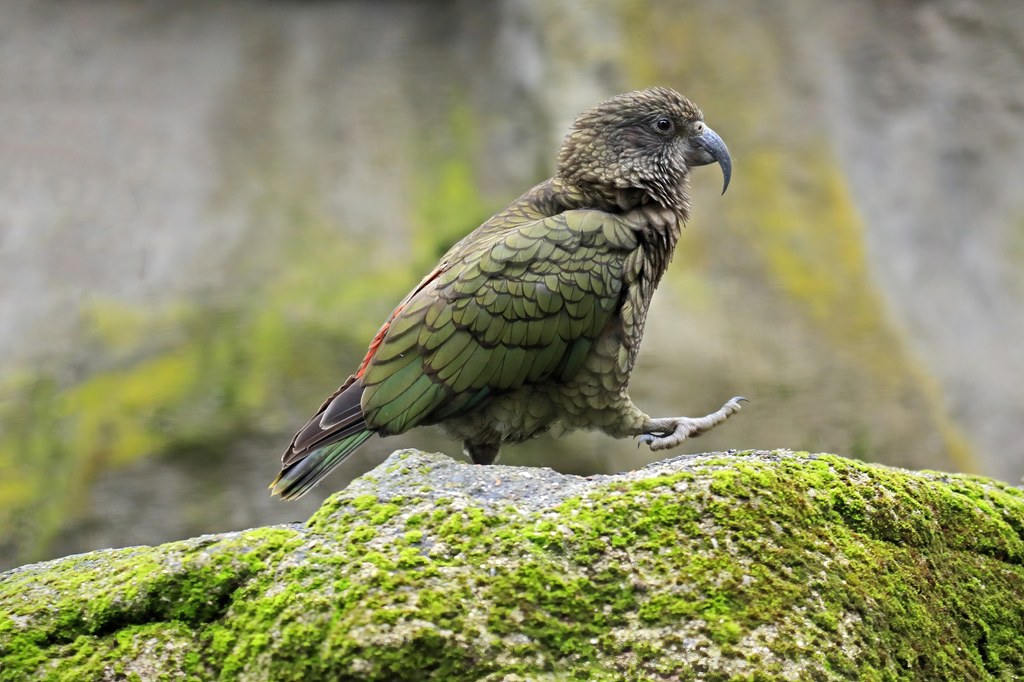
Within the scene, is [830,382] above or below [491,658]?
above

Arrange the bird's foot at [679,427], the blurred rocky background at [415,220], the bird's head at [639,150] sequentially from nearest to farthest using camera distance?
the bird's foot at [679,427]
the bird's head at [639,150]
the blurred rocky background at [415,220]

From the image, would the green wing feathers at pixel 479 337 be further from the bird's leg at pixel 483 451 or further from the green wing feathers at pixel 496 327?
the bird's leg at pixel 483 451

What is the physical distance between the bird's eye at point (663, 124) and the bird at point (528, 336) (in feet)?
0.59

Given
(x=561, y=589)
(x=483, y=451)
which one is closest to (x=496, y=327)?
(x=483, y=451)

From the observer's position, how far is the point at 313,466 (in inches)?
153

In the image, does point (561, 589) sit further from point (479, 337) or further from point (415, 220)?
point (415, 220)

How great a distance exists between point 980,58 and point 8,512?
894 centimetres

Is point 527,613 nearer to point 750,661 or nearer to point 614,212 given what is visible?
point 750,661

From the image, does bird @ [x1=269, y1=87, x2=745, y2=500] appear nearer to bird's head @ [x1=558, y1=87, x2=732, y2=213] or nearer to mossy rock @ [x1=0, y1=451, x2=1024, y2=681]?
bird's head @ [x1=558, y1=87, x2=732, y2=213]

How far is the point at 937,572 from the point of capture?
9.86 ft

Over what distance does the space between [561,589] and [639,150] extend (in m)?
2.42

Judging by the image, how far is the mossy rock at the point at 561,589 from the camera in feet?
8.14

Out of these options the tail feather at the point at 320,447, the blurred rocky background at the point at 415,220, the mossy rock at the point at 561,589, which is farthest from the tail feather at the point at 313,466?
the blurred rocky background at the point at 415,220

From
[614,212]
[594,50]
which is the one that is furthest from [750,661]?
[594,50]
